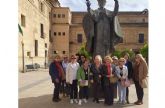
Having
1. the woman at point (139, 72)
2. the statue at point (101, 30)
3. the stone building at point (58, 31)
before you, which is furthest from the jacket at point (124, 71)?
the stone building at point (58, 31)

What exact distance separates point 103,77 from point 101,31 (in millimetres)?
1484

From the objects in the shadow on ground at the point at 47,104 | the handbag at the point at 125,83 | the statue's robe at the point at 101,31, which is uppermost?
the statue's robe at the point at 101,31

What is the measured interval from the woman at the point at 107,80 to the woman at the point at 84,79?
442mm

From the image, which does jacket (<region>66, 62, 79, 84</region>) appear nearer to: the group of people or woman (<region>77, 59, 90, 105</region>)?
the group of people

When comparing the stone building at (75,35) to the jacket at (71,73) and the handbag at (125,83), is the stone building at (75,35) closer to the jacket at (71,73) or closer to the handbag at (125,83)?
the jacket at (71,73)

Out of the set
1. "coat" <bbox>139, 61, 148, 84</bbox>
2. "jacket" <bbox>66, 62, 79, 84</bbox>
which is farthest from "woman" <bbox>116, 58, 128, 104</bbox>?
"jacket" <bbox>66, 62, 79, 84</bbox>

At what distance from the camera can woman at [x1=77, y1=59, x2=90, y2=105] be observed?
934cm

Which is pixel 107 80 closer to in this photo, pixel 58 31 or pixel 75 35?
pixel 58 31

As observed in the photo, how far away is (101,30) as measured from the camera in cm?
1018

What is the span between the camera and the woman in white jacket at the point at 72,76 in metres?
9.44

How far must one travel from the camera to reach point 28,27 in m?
32.7

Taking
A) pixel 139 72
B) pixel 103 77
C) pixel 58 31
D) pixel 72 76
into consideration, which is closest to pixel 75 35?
pixel 58 31
